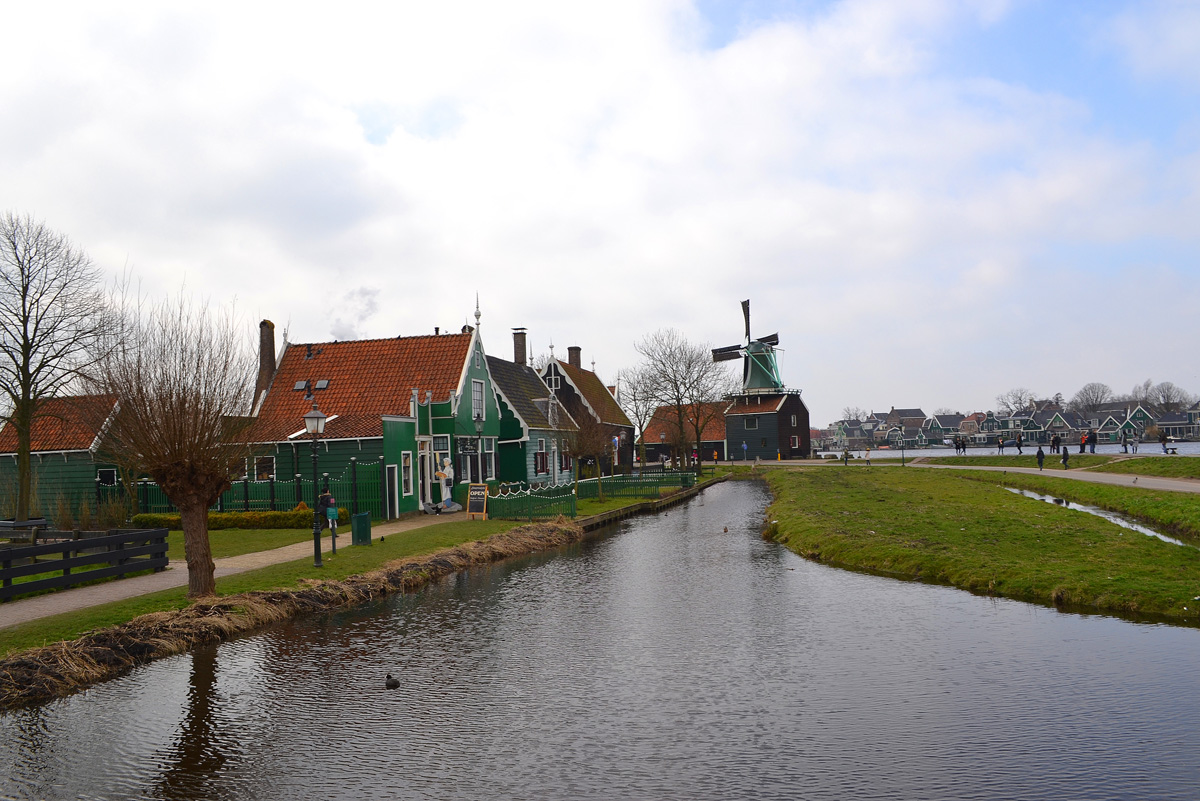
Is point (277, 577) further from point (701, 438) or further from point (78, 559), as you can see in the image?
point (701, 438)

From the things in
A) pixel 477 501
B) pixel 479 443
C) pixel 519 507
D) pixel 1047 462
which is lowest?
pixel 1047 462

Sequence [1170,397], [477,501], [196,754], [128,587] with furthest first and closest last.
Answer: [1170,397] → [477,501] → [128,587] → [196,754]

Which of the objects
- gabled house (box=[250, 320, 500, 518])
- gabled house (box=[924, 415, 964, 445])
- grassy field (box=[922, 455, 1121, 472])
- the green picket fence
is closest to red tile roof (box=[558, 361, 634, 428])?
gabled house (box=[250, 320, 500, 518])

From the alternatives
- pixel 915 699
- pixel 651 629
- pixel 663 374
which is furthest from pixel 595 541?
pixel 663 374

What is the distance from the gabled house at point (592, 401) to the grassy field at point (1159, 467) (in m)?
30.4

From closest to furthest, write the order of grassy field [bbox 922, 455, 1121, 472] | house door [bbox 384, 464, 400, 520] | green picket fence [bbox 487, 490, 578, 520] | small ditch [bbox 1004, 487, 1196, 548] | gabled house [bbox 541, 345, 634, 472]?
small ditch [bbox 1004, 487, 1196, 548], house door [bbox 384, 464, 400, 520], green picket fence [bbox 487, 490, 578, 520], grassy field [bbox 922, 455, 1121, 472], gabled house [bbox 541, 345, 634, 472]

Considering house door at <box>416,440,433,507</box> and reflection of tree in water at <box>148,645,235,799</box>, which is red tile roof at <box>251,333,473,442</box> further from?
reflection of tree in water at <box>148,645,235,799</box>

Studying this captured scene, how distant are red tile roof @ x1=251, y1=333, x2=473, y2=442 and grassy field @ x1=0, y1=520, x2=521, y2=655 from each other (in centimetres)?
757

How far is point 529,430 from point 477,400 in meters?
6.92

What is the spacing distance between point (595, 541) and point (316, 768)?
1917 centimetres

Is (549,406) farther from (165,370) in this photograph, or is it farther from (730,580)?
(165,370)

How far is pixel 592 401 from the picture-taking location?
65.1 m

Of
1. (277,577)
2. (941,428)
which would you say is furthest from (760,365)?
(941,428)

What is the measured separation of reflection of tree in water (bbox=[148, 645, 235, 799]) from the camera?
25.9 ft
